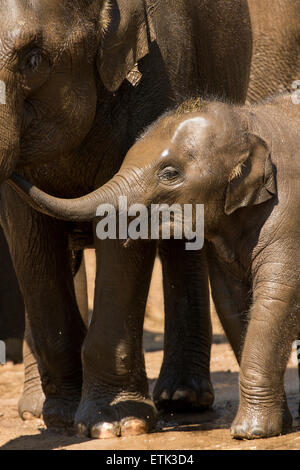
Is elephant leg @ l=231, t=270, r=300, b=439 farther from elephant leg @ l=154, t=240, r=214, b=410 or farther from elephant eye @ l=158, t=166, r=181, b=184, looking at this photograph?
elephant leg @ l=154, t=240, r=214, b=410

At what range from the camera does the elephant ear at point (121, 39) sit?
5.70 meters

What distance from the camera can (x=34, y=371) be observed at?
24.6 feet

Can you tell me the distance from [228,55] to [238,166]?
1.17 meters

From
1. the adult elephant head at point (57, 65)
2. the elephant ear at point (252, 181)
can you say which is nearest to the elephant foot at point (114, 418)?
the elephant ear at point (252, 181)

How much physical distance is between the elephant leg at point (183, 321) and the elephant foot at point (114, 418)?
932mm

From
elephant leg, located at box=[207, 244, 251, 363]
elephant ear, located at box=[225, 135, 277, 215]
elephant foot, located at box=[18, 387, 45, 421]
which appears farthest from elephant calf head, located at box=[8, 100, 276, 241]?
elephant foot, located at box=[18, 387, 45, 421]

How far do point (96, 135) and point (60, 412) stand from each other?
145cm

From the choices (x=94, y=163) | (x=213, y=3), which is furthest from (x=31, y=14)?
(x=213, y=3)

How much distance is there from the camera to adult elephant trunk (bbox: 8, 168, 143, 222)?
553 centimetres

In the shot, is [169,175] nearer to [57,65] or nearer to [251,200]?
[251,200]

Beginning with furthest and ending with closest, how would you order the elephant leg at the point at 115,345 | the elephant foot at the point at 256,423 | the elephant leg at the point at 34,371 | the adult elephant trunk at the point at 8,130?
the elephant leg at the point at 34,371 < the elephant leg at the point at 115,345 < the elephant foot at the point at 256,423 < the adult elephant trunk at the point at 8,130

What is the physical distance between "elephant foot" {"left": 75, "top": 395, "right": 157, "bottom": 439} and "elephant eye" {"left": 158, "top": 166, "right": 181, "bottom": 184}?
1098 mm

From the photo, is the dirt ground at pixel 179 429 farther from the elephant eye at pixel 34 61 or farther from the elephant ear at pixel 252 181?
the elephant eye at pixel 34 61

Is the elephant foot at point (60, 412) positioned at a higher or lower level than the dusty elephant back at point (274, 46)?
lower
